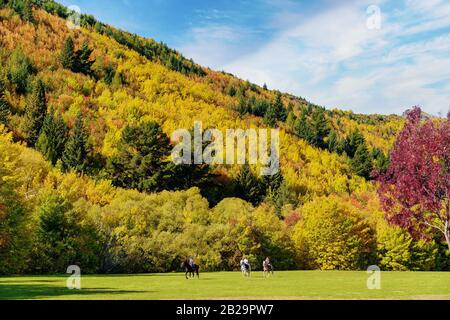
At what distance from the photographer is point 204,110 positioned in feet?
507

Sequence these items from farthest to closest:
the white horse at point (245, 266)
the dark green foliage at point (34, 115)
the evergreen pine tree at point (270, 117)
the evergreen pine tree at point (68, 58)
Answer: the evergreen pine tree at point (270, 117) → the evergreen pine tree at point (68, 58) → the dark green foliage at point (34, 115) → the white horse at point (245, 266)

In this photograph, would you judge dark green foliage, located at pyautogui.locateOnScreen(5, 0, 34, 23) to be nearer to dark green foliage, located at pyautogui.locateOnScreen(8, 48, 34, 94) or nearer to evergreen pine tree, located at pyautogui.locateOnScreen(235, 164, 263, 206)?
dark green foliage, located at pyautogui.locateOnScreen(8, 48, 34, 94)

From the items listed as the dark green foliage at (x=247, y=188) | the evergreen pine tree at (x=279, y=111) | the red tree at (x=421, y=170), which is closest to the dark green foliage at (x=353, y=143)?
the evergreen pine tree at (x=279, y=111)

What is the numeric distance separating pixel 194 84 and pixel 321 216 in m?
118

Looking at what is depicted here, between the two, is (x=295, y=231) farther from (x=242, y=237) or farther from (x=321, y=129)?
(x=321, y=129)

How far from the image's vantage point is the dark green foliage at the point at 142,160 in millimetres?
89125

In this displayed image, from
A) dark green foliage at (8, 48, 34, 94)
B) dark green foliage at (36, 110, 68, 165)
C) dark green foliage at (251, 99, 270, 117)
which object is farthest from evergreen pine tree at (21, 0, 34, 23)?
dark green foliage at (251, 99, 270, 117)

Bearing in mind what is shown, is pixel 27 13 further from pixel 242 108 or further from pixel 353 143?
pixel 353 143

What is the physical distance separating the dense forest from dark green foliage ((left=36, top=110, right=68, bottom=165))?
271 mm

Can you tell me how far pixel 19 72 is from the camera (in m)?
122

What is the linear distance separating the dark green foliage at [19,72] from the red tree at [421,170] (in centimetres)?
11086

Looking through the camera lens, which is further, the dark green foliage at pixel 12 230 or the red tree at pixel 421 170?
the dark green foliage at pixel 12 230

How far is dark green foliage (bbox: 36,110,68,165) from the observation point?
311ft

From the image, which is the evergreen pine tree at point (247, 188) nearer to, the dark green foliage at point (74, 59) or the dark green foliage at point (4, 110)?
the dark green foliage at point (4, 110)
